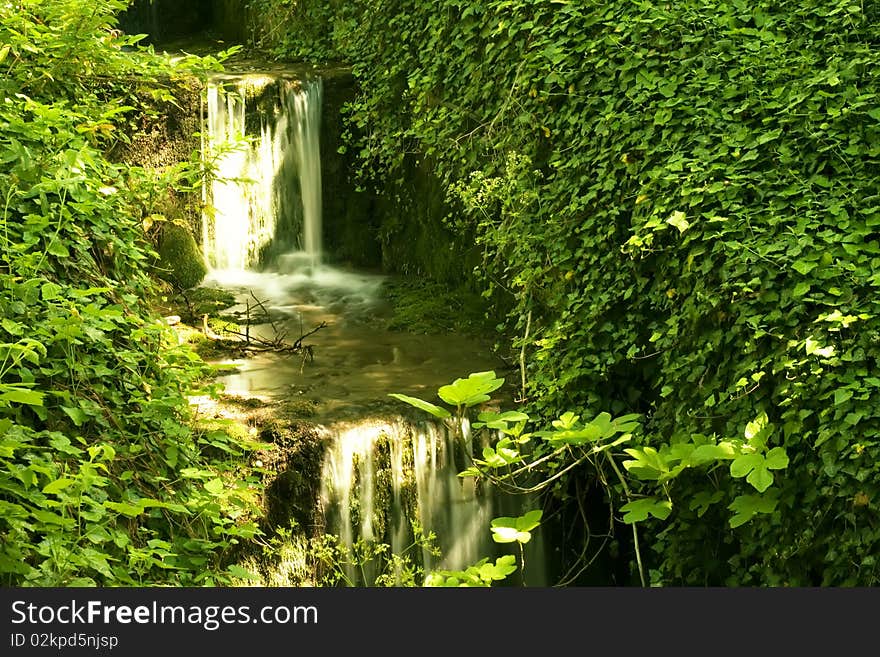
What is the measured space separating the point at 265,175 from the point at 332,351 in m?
2.35

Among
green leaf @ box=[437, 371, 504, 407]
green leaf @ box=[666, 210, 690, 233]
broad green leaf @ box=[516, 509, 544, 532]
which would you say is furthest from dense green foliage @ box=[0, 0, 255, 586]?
green leaf @ box=[666, 210, 690, 233]

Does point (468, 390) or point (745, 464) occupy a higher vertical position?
point (468, 390)

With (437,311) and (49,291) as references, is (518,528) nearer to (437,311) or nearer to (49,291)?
(49,291)

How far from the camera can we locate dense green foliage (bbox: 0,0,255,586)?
14.0 ft

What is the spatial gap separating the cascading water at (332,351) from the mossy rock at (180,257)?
0.19 metres

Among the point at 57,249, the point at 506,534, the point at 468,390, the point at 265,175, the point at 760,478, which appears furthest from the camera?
the point at 265,175

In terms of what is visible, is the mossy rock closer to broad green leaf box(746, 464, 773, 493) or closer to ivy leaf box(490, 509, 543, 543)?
ivy leaf box(490, 509, 543, 543)

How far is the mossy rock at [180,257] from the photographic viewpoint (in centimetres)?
898

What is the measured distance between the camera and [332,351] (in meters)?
7.86

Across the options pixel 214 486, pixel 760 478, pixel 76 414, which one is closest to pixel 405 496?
pixel 214 486

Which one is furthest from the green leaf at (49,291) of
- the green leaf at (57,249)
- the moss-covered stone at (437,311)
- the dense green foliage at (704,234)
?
the moss-covered stone at (437,311)

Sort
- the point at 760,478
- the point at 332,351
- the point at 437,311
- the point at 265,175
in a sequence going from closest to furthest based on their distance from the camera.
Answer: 1. the point at 760,478
2. the point at 332,351
3. the point at 437,311
4. the point at 265,175

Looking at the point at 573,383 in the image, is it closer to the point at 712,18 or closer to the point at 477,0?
the point at 712,18

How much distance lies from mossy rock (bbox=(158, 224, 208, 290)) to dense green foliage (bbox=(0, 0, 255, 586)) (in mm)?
2131
